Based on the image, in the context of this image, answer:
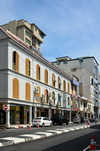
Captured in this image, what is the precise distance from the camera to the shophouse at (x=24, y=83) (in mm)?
28703

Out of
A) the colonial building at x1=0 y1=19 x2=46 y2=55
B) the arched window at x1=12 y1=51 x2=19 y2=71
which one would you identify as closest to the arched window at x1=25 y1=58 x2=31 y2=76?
the arched window at x1=12 y1=51 x2=19 y2=71

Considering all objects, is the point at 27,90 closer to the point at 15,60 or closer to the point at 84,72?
the point at 15,60

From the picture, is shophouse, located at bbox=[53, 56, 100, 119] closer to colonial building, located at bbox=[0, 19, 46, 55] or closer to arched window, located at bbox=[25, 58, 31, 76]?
colonial building, located at bbox=[0, 19, 46, 55]

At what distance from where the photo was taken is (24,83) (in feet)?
107

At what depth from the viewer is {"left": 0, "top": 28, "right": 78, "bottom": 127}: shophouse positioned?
2870cm

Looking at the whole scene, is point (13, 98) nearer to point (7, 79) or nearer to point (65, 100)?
point (7, 79)

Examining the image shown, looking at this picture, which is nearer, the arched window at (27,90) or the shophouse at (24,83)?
the shophouse at (24,83)

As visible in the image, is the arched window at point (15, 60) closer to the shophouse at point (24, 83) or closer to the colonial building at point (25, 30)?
the shophouse at point (24, 83)

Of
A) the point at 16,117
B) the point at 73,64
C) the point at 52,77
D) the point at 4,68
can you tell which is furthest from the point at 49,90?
the point at 73,64

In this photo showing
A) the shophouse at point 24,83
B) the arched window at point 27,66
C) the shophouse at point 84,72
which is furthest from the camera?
the shophouse at point 84,72

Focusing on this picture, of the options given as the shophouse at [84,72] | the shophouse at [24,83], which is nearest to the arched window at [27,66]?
the shophouse at [24,83]

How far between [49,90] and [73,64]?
36652 mm

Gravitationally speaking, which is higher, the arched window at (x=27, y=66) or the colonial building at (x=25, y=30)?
the colonial building at (x=25, y=30)

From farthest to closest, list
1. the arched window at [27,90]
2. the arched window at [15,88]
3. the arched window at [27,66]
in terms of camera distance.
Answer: the arched window at [27,66], the arched window at [27,90], the arched window at [15,88]
